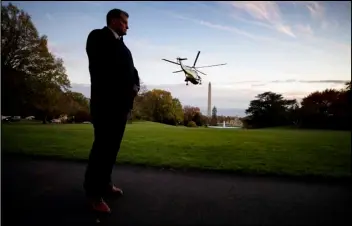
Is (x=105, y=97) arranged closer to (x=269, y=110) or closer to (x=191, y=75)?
(x=191, y=75)

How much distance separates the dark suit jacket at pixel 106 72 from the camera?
2.44 meters

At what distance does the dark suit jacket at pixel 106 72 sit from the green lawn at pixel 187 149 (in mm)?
1486

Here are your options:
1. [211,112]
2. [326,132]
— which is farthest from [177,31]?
[326,132]

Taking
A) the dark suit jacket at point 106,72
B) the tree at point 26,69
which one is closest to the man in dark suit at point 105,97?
the dark suit jacket at point 106,72

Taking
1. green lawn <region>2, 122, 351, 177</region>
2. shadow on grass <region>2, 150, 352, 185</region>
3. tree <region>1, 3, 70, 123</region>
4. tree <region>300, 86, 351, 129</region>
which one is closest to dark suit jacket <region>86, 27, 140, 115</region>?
green lawn <region>2, 122, 351, 177</region>

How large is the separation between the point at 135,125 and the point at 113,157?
1566 mm

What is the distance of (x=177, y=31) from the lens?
440 cm

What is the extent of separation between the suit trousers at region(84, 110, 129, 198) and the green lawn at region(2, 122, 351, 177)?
142 cm

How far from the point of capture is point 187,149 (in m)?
6.23

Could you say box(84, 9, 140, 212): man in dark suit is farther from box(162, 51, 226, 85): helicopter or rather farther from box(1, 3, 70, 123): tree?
box(1, 3, 70, 123): tree

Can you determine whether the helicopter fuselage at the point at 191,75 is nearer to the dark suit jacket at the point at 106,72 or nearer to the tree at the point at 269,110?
the tree at the point at 269,110

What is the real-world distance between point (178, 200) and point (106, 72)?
1.49 m

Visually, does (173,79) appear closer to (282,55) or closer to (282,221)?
(282,55)

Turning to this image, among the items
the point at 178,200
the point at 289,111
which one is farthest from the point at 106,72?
the point at 289,111
